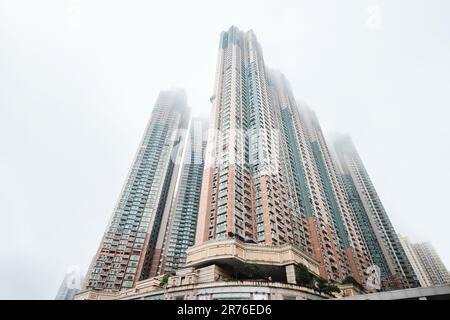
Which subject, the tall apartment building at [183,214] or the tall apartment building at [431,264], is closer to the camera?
the tall apartment building at [183,214]

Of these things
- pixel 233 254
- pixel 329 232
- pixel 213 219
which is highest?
pixel 329 232

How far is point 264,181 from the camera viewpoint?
45719mm

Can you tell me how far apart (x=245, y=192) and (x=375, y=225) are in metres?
62.7

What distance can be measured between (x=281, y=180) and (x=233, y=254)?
24.4 metres

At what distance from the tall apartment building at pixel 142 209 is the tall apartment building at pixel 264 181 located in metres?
33.7

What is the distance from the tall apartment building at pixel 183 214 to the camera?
71762 millimetres

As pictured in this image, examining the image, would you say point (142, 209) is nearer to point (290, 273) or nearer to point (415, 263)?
point (290, 273)

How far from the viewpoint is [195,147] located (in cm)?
9931

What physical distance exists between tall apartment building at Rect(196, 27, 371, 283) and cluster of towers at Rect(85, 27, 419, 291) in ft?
0.88

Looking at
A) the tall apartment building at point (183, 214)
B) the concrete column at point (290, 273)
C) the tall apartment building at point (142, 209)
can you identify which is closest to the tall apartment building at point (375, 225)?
the concrete column at point (290, 273)

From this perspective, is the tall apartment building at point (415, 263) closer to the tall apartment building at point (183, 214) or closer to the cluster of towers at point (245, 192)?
the cluster of towers at point (245, 192)

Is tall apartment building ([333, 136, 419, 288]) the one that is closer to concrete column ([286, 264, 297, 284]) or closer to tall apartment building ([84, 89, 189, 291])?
concrete column ([286, 264, 297, 284])
